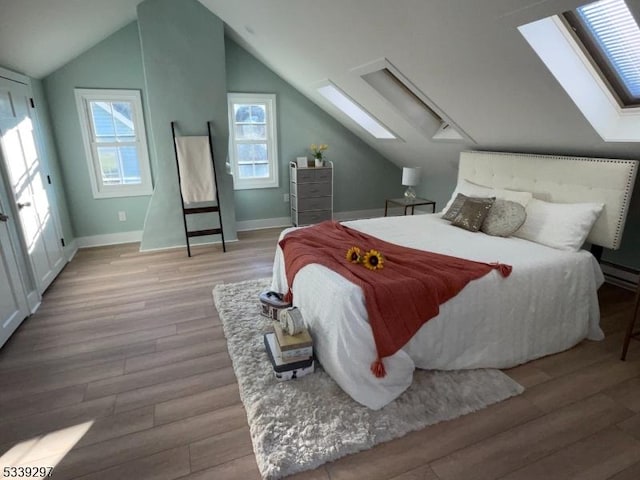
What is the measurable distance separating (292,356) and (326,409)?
348mm

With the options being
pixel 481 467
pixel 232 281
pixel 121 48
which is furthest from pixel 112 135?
pixel 481 467

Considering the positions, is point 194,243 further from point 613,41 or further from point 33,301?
point 613,41

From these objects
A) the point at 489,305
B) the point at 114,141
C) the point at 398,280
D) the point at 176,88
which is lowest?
the point at 489,305

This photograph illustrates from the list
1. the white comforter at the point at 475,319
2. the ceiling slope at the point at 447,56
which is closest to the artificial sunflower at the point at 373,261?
the white comforter at the point at 475,319

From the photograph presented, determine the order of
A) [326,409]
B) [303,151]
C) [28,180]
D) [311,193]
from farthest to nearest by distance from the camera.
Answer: [303,151]
[311,193]
[28,180]
[326,409]

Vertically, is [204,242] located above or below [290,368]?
above

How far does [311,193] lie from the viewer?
16.8ft

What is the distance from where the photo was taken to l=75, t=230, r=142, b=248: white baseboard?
457cm

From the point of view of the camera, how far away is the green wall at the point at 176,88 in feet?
12.8

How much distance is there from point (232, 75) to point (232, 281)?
291cm

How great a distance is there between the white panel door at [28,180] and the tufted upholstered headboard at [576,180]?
14.1 feet

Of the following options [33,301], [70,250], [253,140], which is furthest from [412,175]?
[70,250]

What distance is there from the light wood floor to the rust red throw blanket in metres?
0.51

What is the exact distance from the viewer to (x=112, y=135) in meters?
4.46
